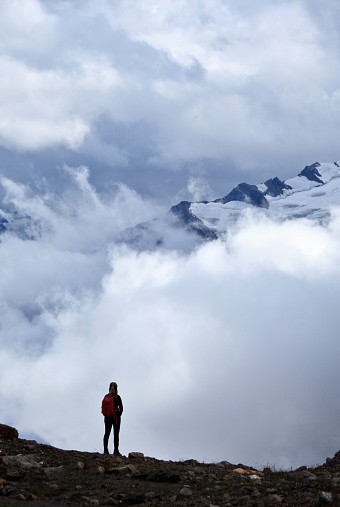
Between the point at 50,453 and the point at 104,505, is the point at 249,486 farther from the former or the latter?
the point at 50,453

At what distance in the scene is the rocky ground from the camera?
15.9 meters

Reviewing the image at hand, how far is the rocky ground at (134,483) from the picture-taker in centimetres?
1591

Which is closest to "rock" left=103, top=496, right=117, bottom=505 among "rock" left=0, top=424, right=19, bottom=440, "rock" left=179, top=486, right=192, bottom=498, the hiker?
"rock" left=179, top=486, right=192, bottom=498

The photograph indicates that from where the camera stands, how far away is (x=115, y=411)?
25.1 metres

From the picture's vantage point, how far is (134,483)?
1848cm

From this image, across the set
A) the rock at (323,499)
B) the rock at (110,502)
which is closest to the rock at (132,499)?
the rock at (110,502)

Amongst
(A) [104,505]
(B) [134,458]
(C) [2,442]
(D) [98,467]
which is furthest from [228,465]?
(A) [104,505]

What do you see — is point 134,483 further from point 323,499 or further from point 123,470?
point 323,499

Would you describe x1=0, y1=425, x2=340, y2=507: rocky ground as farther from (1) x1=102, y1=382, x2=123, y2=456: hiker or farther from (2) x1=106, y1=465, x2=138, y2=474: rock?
(1) x1=102, y1=382, x2=123, y2=456: hiker

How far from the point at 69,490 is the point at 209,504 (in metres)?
4.52

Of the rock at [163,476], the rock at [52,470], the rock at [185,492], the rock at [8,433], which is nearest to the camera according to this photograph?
the rock at [185,492]

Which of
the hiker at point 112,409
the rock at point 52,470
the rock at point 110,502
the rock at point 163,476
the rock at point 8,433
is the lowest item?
the rock at point 110,502

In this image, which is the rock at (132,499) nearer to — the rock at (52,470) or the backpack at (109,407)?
the rock at (52,470)

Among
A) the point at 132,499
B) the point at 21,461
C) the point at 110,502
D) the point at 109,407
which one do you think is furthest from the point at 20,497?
the point at 109,407
